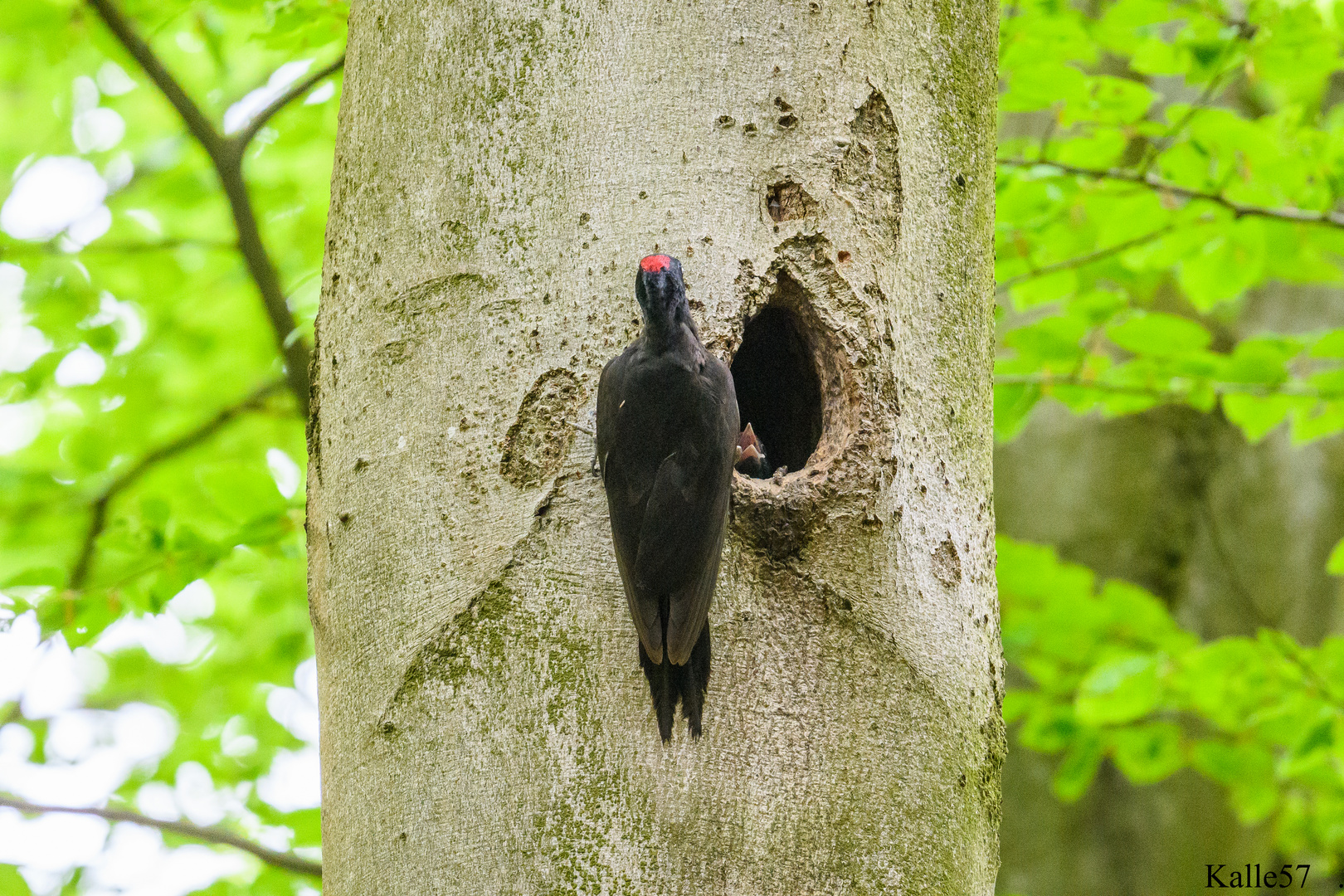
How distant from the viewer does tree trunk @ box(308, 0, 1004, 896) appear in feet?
4.11

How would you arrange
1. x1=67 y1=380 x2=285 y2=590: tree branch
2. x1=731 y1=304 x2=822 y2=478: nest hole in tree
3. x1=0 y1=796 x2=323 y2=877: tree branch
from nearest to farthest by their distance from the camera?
x1=731 y1=304 x2=822 y2=478: nest hole in tree < x1=0 y1=796 x2=323 y2=877: tree branch < x1=67 y1=380 x2=285 y2=590: tree branch

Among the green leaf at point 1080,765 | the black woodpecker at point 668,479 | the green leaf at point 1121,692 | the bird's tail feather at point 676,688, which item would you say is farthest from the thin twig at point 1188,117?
the bird's tail feather at point 676,688

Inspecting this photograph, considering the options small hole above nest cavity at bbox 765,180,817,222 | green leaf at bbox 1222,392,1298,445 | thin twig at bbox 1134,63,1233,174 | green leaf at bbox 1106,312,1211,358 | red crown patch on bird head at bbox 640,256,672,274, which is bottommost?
red crown patch on bird head at bbox 640,256,672,274

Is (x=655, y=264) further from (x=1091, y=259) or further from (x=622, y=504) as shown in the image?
(x=1091, y=259)

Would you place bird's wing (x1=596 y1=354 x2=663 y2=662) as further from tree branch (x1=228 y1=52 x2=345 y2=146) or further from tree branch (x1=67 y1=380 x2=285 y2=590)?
tree branch (x1=67 y1=380 x2=285 y2=590)

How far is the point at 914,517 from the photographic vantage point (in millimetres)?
1476

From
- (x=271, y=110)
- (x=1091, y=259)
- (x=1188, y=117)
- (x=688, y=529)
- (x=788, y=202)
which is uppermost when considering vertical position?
(x=271, y=110)

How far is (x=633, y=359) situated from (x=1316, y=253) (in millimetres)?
3064

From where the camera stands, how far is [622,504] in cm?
132

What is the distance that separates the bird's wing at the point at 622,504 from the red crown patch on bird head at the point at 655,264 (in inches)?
4.2

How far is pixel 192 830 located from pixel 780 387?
177cm

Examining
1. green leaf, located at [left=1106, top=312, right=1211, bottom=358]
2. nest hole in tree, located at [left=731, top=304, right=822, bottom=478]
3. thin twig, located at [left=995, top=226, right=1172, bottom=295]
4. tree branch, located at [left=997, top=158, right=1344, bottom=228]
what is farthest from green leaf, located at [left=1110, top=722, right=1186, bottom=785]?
nest hole in tree, located at [left=731, top=304, right=822, bottom=478]

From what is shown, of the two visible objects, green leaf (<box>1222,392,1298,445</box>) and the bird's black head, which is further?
green leaf (<box>1222,392,1298,445</box>)

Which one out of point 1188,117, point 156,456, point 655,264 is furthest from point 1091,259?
point 156,456
